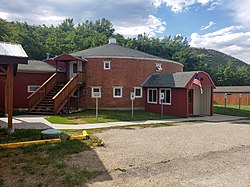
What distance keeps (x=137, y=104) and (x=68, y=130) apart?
37.6 ft

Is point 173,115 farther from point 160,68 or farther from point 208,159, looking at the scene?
point 208,159

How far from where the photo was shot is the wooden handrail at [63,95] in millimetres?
17719

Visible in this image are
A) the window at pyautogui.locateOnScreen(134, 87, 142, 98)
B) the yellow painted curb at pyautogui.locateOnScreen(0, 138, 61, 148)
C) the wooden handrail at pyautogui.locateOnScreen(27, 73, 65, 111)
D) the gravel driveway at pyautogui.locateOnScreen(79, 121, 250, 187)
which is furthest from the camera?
the window at pyautogui.locateOnScreen(134, 87, 142, 98)

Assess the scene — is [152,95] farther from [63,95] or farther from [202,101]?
[63,95]

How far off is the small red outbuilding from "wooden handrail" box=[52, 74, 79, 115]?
6298 millimetres

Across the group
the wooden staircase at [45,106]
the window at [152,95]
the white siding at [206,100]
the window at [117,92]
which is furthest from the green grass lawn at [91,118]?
the white siding at [206,100]

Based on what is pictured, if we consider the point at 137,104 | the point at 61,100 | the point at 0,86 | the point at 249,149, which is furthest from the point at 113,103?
the point at 249,149

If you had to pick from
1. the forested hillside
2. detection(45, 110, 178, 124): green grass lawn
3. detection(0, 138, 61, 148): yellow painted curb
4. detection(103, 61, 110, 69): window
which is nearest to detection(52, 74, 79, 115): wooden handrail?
detection(45, 110, 178, 124): green grass lawn

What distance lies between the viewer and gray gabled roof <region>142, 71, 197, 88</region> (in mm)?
18798

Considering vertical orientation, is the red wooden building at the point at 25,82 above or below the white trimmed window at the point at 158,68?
below

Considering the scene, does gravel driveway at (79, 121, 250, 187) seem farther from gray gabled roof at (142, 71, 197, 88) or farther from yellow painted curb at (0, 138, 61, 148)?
gray gabled roof at (142, 71, 197, 88)

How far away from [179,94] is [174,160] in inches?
480

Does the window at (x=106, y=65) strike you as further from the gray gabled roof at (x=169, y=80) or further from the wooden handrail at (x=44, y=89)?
the wooden handrail at (x=44, y=89)

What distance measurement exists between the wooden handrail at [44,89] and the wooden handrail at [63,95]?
79.0 inches
